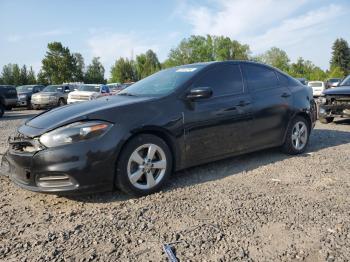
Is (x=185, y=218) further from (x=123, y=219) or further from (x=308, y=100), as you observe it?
(x=308, y=100)

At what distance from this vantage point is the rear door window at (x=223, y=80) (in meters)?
4.81

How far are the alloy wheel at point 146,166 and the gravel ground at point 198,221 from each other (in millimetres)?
175

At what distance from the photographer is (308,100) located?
20.6 feet

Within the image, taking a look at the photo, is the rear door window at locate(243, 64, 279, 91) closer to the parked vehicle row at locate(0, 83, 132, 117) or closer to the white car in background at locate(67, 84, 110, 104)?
the parked vehicle row at locate(0, 83, 132, 117)

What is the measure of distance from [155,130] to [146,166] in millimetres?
423

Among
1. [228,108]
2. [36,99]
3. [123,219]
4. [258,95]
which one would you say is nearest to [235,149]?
[228,108]

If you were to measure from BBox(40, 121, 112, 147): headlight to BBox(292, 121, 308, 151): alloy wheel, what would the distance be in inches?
135

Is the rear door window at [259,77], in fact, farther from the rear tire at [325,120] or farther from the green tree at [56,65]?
the green tree at [56,65]

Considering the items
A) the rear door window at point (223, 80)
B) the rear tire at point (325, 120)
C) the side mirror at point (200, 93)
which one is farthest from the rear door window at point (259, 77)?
the rear tire at point (325, 120)

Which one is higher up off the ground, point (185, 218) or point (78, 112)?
point (78, 112)

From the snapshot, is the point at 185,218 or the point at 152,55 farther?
the point at 152,55

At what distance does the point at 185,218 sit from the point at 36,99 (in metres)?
19.1

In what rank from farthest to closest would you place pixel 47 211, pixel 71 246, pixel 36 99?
pixel 36 99 < pixel 47 211 < pixel 71 246

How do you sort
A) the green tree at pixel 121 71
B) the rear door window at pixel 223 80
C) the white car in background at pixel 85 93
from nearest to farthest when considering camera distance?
the rear door window at pixel 223 80, the white car in background at pixel 85 93, the green tree at pixel 121 71
